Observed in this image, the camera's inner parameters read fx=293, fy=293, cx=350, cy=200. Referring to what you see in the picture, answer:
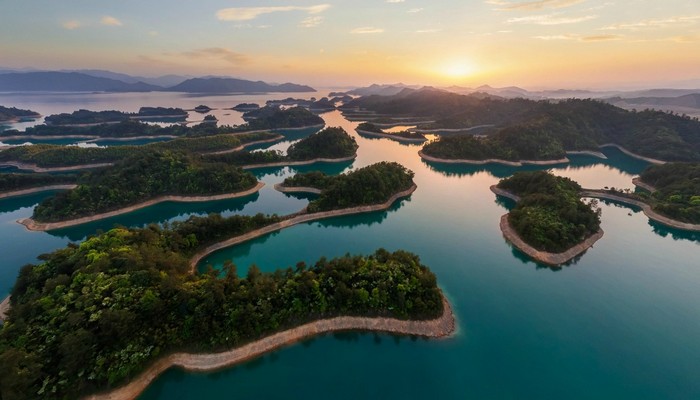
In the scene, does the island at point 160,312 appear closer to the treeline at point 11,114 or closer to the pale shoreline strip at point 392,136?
the pale shoreline strip at point 392,136

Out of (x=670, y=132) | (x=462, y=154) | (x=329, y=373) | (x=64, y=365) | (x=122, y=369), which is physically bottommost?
(x=329, y=373)

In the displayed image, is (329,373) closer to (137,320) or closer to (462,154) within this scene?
(137,320)

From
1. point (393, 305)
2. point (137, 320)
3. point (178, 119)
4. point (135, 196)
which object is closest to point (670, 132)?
point (393, 305)

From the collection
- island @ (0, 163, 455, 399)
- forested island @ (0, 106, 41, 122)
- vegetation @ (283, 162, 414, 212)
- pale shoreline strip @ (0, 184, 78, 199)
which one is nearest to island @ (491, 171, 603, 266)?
island @ (0, 163, 455, 399)

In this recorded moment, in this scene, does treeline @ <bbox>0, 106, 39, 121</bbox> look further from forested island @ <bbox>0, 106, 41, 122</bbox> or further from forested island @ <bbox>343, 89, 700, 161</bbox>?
forested island @ <bbox>343, 89, 700, 161</bbox>

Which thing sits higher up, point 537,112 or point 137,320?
point 537,112

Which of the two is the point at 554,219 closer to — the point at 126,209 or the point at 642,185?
the point at 642,185

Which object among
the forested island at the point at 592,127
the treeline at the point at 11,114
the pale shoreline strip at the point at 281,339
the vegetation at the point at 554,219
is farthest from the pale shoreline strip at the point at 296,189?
the treeline at the point at 11,114
